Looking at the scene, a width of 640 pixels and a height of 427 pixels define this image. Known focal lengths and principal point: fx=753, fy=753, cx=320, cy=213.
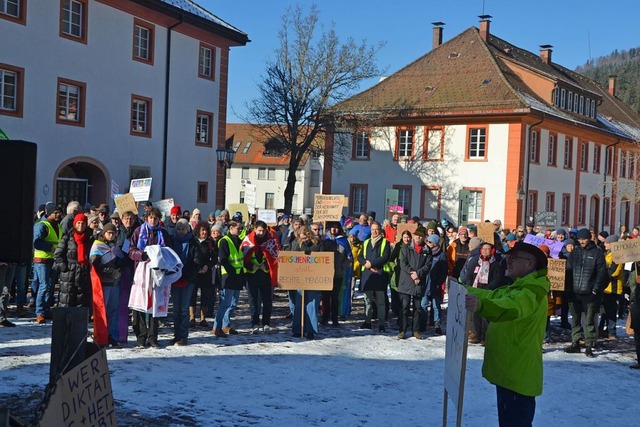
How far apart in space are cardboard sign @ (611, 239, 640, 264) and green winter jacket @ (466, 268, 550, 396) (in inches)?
273

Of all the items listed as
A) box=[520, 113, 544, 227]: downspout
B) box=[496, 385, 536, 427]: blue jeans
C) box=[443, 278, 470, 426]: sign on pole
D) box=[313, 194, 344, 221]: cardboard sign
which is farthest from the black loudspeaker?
box=[520, 113, 544, 227]: downspout

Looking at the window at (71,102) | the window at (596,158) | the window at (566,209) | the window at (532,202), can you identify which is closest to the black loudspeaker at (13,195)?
the window at (71,102)

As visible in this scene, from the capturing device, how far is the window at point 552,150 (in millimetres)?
40894

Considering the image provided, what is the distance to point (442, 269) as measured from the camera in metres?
13.0

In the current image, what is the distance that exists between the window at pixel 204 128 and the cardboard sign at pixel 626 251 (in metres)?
21.9

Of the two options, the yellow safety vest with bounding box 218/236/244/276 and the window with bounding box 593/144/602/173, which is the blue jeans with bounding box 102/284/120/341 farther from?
the window with bounding box 593/144/602/173

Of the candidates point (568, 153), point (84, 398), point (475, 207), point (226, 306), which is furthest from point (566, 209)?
point (84, 398)

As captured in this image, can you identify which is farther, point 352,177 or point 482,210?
point 352,177

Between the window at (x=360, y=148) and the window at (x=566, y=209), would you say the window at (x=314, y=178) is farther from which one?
the window at (x=566, y=209)

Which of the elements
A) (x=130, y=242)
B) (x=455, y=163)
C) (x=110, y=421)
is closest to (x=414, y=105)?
(x=455, y=163)

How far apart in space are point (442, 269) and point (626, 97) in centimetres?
7901

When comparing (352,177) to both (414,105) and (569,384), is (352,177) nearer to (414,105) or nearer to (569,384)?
(414,105)

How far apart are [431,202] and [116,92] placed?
1918 cm

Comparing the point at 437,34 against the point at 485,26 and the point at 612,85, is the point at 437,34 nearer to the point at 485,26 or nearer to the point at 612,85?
the point at 485,26
